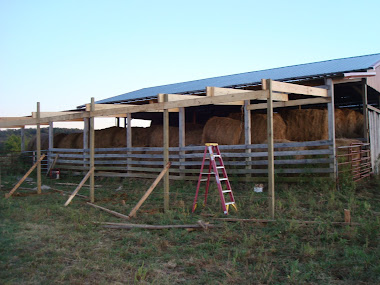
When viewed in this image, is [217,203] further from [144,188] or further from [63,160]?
[63,160]

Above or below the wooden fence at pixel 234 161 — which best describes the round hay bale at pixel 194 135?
above

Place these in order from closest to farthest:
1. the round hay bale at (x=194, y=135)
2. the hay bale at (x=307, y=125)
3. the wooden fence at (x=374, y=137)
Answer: the wooden fence at (x=374, y=137), the hay bale at (x=307, y=125), the round hay bale at (x=194, y=135)

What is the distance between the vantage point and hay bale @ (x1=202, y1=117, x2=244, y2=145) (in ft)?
44.5

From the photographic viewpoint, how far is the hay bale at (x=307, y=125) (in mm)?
13414

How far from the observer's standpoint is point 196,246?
6.00 m

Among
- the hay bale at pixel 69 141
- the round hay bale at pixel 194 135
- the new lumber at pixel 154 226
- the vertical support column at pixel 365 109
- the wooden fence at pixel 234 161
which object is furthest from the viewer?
the hay bale at pixel 69 141

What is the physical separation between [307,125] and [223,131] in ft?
10.1

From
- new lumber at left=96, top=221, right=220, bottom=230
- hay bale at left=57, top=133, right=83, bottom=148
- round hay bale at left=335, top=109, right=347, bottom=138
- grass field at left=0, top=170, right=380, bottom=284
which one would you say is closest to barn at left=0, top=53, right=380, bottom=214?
round hay bale at left=335, top=109, right=347, bottom=138

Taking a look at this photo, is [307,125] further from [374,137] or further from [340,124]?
[374,137]

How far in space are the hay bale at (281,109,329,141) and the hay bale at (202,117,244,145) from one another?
1916 millimetres

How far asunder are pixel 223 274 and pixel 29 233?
401cm

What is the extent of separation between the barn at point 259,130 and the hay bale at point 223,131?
36mm

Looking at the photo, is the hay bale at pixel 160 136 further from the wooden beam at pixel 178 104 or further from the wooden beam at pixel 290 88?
the wooden beam at pixel 290 88

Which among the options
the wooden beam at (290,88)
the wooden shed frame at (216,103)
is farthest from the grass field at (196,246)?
the wooden beam at (290,88)
